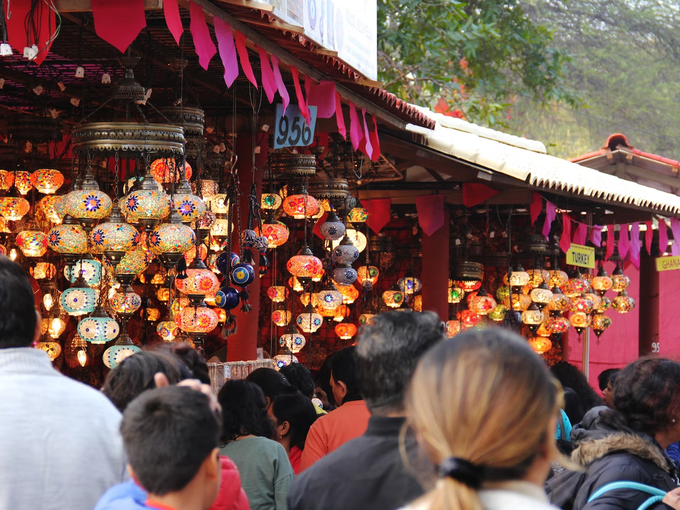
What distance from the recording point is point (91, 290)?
5.19m

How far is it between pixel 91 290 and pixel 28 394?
2.86 metres

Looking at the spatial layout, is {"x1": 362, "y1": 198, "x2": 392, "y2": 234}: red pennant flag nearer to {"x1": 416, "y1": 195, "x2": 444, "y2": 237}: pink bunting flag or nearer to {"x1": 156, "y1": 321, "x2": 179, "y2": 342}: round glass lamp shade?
{"x1": 416, "y1": 195, "x2": 444, "y2": 237}: pink bunting flag

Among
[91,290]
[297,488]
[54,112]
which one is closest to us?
[297,488]

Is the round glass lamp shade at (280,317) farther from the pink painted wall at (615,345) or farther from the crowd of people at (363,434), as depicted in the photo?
the pink painted wall at (615,345)

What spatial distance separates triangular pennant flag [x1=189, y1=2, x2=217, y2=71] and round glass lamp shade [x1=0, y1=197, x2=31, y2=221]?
272cm

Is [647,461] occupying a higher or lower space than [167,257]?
lower

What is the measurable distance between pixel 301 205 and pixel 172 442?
4.69 meters

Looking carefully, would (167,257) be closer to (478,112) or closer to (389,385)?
(389,385)

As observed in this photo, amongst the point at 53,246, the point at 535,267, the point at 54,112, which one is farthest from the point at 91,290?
the point at 535,267

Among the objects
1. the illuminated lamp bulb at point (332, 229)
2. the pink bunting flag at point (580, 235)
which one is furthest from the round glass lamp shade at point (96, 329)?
the pink bunting flag at point (580, 235)

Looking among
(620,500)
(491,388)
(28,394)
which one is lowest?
(620,500)

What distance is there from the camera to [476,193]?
8633 mm

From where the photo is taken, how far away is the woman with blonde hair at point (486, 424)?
1.53 metres

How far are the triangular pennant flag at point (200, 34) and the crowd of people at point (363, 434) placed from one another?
4.33ft
